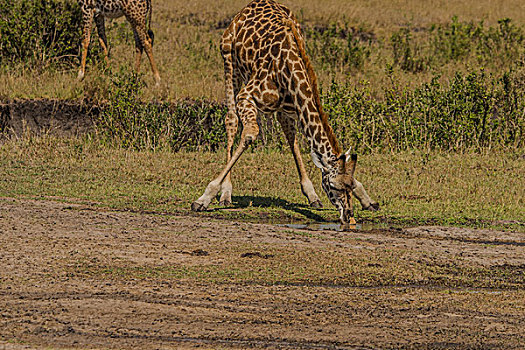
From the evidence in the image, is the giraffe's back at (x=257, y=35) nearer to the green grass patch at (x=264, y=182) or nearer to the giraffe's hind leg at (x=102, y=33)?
the green grass patch at (x=264, y=182)

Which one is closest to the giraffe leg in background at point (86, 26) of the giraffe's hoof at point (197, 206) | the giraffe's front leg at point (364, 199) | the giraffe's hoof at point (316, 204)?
the giraffe's hoof at point (197, 206)

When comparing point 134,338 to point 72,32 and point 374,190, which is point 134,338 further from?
point 72,32

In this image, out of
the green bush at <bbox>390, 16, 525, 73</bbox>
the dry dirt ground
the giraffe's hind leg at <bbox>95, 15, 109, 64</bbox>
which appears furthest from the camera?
the green bush at <bbox>390, 16, 525, 73</bbox>

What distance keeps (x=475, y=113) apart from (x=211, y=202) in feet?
23.2

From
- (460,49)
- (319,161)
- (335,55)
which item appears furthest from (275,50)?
(460,49)

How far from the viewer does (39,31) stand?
1844cm

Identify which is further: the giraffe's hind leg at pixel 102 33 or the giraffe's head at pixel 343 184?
the giraffe's hind leg at pixel 102 33

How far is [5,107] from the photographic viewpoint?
16.6 metres

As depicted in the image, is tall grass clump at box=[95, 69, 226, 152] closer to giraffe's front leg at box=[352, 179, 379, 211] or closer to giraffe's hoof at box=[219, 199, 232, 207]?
giraffe's hoof at box=[219, 199, 232, 207]

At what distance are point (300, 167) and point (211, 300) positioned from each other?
5027 millimetres

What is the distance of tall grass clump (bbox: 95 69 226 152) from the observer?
1545 centimetres

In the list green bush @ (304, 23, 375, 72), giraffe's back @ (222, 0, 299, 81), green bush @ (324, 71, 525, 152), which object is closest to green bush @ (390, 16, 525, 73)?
green bush @ (304, 23, 375, 72)

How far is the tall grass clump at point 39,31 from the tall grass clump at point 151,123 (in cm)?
268

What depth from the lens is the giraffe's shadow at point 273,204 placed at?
10.3 meters
